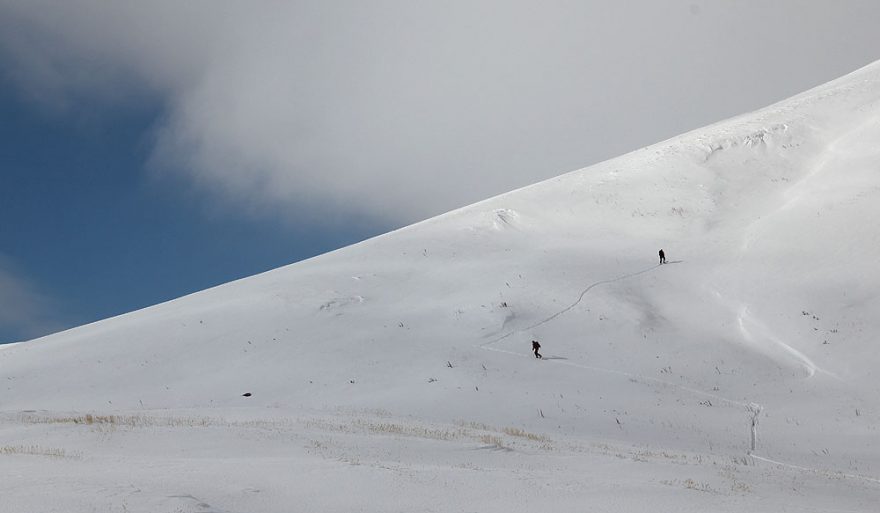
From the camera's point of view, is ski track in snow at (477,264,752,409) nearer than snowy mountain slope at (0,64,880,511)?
No

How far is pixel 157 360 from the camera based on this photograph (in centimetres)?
3228

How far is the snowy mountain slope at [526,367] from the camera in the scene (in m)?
12.2

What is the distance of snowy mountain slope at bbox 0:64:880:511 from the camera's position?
1224 cm

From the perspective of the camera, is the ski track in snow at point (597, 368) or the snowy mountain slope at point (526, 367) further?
the ski track in snow at point (597, 368)

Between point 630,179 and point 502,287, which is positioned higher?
point 630,179

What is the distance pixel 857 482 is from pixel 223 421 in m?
15.0

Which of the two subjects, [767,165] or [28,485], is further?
[767,165]

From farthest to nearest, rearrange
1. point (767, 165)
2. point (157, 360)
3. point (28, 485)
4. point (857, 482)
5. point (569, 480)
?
1. point (767, 165)
2. point (157, 360)
3. point (857, 482)
4. point (569, 480)
5. point (28, 485)

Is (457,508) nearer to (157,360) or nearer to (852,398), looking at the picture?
(852,398)

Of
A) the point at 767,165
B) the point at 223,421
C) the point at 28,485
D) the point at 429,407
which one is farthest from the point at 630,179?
the point at 28,485

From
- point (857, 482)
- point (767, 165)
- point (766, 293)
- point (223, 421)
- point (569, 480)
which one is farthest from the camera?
point (767, 165)

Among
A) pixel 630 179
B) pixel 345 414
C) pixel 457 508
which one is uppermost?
pixel 630 179

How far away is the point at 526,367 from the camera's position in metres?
30.3

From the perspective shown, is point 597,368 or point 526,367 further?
point 597,368
